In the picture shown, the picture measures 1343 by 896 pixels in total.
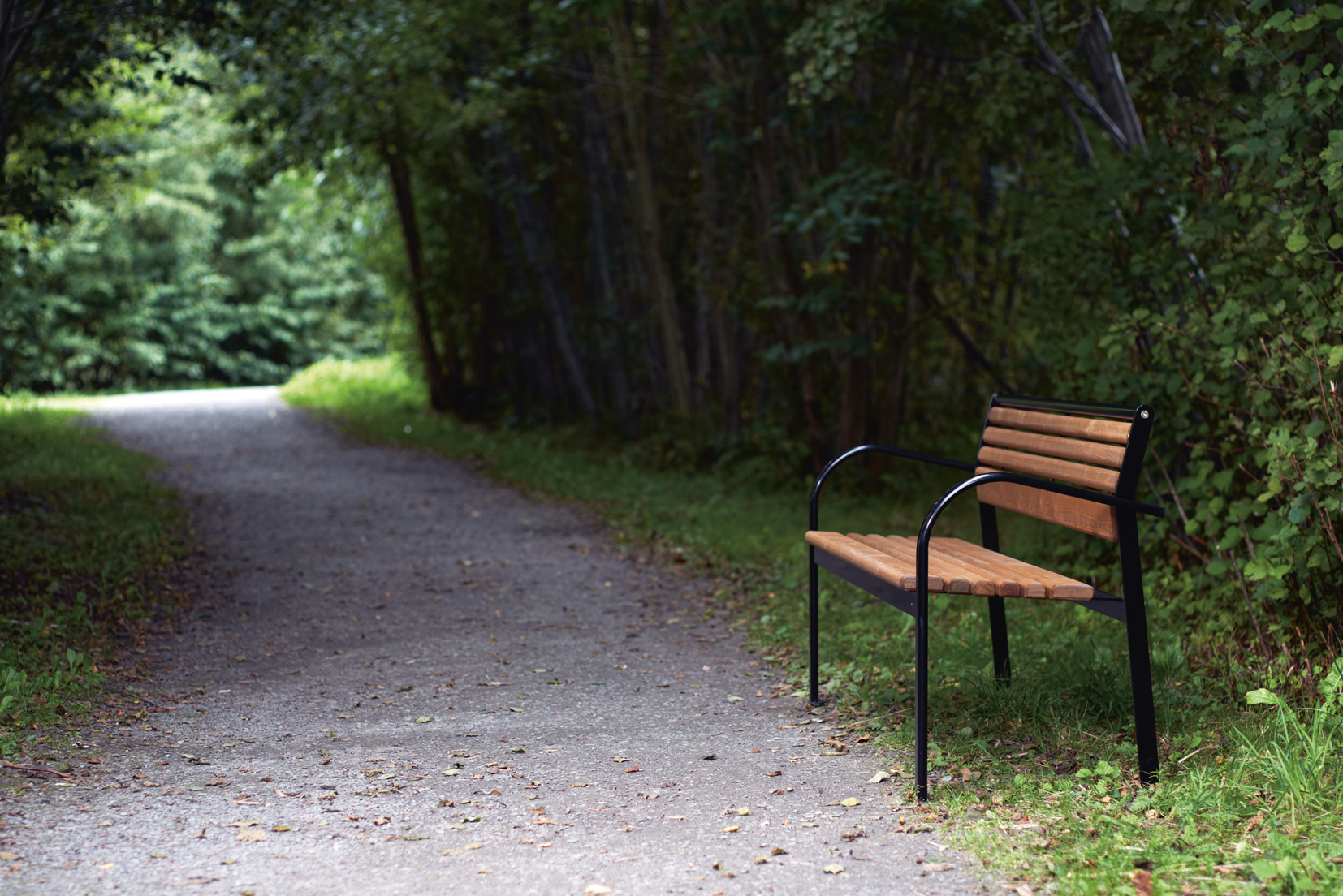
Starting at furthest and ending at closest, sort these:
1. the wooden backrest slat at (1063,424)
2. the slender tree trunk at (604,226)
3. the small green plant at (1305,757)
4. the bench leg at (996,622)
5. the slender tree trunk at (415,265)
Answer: the slender tree trunk at (415,265), the slender tree trunk at (604,226), the bench leg at (996,622), the wooden backrest slat at (1063,424), the small green plant at (1305,757)

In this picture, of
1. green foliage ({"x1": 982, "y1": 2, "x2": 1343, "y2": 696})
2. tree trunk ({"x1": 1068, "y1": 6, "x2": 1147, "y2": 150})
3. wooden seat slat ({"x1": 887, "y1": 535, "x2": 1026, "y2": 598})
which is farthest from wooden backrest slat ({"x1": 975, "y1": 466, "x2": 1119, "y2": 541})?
tree trunk ({"x1": 1068, "y1": 6, "x2": 1147, "y2": 150})

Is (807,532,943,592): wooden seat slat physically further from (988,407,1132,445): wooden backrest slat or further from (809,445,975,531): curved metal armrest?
(988,407,1132,445): wooden backrest slat

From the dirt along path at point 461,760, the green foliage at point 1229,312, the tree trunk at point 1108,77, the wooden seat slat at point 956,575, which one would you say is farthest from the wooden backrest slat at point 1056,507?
the tree trunk at point 1108,77

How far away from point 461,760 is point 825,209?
462cm

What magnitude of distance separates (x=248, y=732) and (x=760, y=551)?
12.1 ft

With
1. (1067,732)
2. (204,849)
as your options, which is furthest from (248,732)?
(1067,732)

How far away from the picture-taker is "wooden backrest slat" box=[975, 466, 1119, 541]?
340 centimetres

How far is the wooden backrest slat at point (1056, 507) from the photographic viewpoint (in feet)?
11.2

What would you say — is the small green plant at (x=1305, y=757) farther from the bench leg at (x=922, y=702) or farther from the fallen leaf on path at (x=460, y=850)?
the fallen leaf on path at (x=460, y=850)

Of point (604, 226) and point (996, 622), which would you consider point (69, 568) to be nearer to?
point (996, 622)

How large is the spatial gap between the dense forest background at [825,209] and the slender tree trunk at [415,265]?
0.17ft

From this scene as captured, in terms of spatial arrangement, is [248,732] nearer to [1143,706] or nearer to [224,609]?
[224,609]

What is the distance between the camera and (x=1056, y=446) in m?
3.72

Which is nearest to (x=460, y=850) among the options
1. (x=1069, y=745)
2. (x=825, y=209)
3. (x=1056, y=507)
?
(x=1069, y=745)
